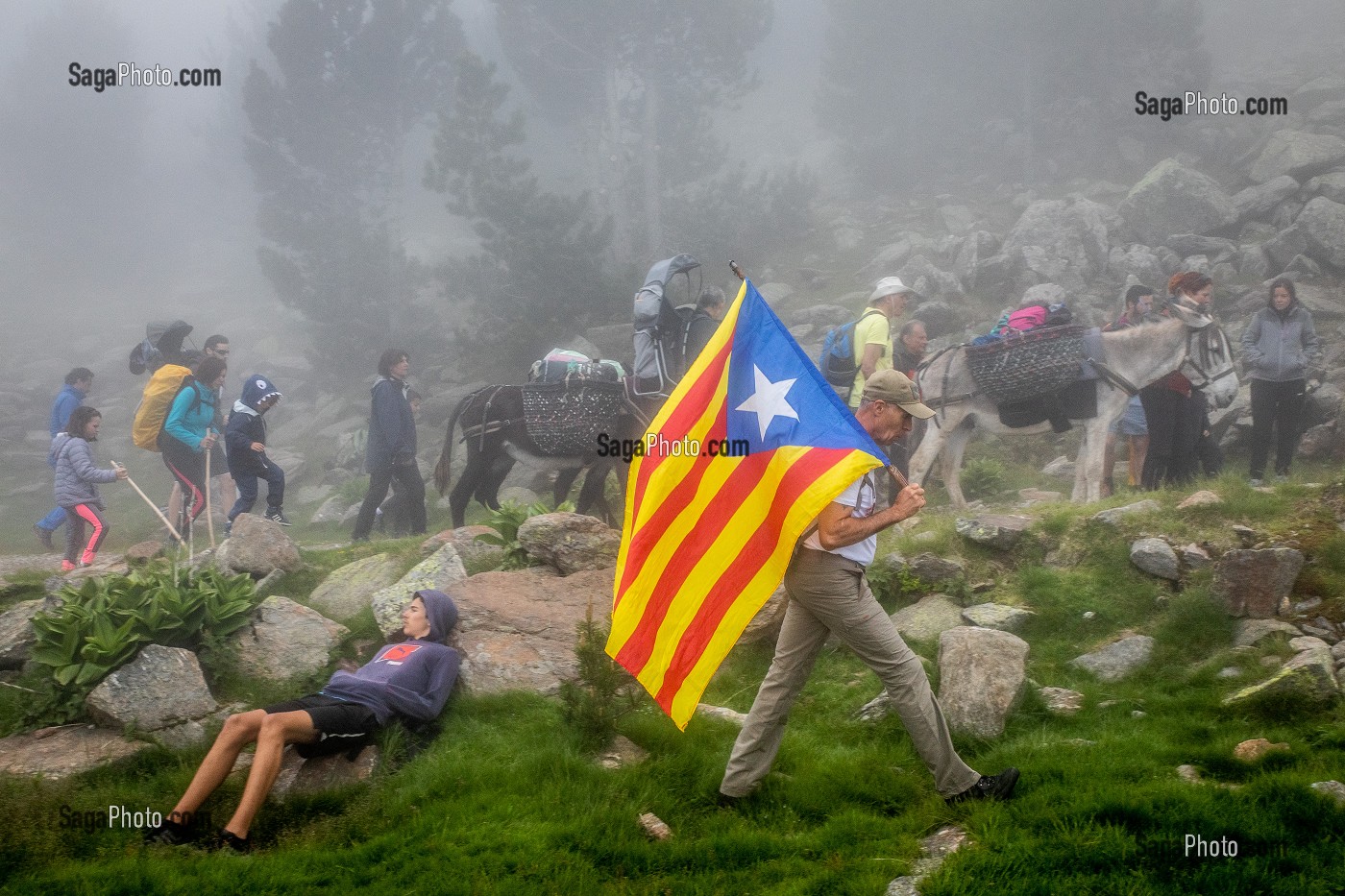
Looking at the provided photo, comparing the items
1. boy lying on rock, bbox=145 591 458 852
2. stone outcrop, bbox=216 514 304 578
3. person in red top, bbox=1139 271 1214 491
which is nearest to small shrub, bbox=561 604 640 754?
boy lying on rock, bbox=145 591 458 852

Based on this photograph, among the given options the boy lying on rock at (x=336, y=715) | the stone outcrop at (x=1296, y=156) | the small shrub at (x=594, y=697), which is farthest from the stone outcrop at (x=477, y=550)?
the stone outcrop at (x=1296, y=156)

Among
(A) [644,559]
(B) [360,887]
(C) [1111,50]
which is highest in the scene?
(C) [1111,50]

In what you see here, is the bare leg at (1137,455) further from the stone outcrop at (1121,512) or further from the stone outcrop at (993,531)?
the stone outcrop at (993,531)

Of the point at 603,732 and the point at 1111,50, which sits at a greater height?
the point at 1111,50

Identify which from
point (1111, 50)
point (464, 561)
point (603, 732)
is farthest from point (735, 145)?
point (603, 732)

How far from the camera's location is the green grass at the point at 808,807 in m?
3.90

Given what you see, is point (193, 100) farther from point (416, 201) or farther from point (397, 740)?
point (397, 740)

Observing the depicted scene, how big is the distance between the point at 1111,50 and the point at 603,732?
3794 cm

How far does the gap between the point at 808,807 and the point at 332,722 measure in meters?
2.81

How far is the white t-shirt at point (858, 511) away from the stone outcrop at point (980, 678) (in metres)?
1.60

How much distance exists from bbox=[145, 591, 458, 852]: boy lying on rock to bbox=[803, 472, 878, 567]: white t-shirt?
290 cm

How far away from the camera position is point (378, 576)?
8750 mm

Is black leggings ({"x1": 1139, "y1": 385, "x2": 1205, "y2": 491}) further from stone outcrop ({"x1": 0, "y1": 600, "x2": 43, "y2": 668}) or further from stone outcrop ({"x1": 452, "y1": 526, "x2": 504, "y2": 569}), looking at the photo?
stone outcrop ({"x1": 0, "y1": 600, "x2": 43, "y2": 668})

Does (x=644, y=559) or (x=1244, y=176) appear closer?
(x=644, y=559)
